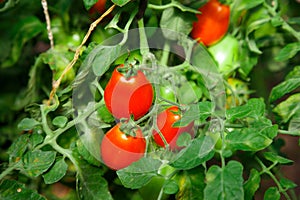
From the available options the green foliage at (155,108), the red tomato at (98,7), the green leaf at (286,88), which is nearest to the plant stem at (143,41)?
the green foliage at (155,108)

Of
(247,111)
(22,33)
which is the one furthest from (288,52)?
(22,33)

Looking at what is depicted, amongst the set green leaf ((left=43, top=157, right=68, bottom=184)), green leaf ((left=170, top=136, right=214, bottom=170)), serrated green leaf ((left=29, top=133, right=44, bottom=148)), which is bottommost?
green leaf ((left=43, top=157, right=68, bottom=184))

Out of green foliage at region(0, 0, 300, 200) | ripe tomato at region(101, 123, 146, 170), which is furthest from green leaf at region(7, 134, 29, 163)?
ripe tomato at region(101, 123, 146, 170)

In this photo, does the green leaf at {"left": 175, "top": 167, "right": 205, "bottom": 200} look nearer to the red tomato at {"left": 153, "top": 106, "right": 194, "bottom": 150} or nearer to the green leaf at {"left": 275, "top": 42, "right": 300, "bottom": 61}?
the red tomato at {"left": 153, "top": 106, "right": 194, "bottom": 150}

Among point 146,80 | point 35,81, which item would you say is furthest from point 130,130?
point 35,81

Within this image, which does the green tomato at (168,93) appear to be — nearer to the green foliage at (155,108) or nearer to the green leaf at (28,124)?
the green foliage at (155,108)

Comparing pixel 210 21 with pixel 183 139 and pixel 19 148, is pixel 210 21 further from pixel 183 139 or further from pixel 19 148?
pixel 19 148

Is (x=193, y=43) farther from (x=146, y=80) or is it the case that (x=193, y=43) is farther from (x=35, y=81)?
(x=35, y=81)
